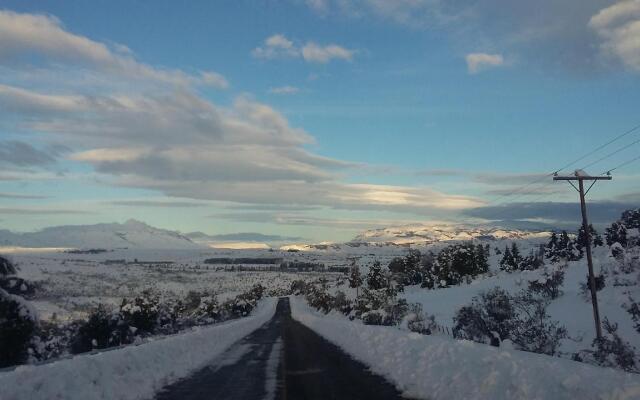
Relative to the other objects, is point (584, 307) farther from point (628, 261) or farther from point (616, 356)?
point (616, 356)

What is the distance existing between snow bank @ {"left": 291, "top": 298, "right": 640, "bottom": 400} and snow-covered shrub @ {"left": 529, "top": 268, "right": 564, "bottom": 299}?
29776 millimetres

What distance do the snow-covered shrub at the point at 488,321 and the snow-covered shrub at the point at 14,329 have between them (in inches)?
943

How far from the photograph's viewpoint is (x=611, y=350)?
14.8m

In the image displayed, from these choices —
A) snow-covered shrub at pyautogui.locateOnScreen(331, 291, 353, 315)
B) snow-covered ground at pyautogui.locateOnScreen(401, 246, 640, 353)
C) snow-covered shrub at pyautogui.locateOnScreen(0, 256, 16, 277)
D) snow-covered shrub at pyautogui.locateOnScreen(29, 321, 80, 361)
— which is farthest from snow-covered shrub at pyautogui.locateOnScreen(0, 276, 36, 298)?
snow-covered shrub at pyautogui.locateOnScreen(331, 291, 353, 315)

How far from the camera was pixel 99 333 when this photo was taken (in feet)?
140

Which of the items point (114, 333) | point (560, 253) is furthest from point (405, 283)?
point (114, 333)

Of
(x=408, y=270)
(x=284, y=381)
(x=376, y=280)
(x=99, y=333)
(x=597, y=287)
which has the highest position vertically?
(x=597, y=287)

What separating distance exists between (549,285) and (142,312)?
125 ft

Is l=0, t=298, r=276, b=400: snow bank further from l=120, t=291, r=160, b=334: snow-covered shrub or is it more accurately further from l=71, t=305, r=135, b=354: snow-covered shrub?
l=120, t=291, r=160, b=334: snow-covered shrub

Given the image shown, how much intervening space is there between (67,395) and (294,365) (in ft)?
34.8

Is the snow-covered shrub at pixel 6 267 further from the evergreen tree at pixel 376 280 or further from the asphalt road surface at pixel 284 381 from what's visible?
the evergreen tree at pixel 376 280

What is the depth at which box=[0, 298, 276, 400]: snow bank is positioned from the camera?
1036 cm

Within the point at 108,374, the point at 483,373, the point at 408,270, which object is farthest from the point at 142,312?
the point at 408,270

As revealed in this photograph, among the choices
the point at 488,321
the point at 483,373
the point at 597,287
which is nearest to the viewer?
the point at 483,373
